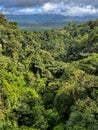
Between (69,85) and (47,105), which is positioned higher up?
(69,85)

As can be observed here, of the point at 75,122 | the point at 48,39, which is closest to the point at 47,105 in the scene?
the point at 75,122

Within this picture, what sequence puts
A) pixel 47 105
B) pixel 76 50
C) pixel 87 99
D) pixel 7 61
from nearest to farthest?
pixel 87 99 → pixel 47 105 → pixel 7 61 → pixel 76 50

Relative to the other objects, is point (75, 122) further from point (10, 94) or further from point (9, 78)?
point (9, 78)

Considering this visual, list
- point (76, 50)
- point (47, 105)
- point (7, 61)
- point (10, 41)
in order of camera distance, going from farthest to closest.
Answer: point (76, 50) → point (10, 41) → point (7, 61) → point (47, 105)

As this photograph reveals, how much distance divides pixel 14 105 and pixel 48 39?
2663 inches

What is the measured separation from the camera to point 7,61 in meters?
45.8

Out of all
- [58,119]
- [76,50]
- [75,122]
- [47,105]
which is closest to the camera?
[75,122]

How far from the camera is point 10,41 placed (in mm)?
52781

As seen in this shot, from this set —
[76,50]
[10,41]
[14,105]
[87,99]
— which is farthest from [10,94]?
[76,50]

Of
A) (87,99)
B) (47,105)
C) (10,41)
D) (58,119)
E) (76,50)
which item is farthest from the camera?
(76,50)

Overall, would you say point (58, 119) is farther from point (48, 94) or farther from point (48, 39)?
point (48, 39)

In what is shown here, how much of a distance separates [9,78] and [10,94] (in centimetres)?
457

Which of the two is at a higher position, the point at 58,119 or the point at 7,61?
the point at 7,61

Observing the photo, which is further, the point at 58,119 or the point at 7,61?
the point at 7,61
